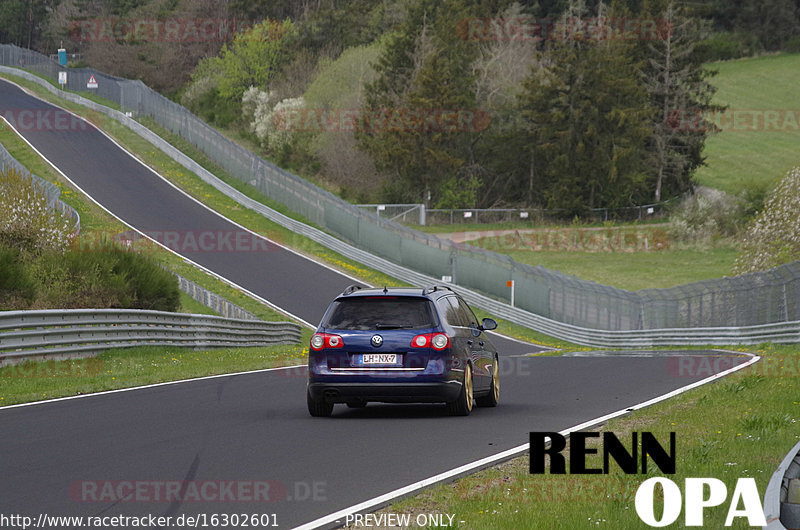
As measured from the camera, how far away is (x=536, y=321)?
4556 centimetres

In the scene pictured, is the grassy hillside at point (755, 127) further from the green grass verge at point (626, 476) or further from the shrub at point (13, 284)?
the green grass verge at point (626, 476)

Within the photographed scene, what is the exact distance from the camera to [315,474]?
9.37 m

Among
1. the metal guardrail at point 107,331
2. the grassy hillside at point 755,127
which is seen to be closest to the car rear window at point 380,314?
the metal guardrail at point 107,331

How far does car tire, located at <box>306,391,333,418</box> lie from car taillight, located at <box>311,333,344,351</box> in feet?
1.90

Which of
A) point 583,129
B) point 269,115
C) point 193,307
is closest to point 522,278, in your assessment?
point 193,307

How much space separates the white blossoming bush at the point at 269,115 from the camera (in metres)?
93.6

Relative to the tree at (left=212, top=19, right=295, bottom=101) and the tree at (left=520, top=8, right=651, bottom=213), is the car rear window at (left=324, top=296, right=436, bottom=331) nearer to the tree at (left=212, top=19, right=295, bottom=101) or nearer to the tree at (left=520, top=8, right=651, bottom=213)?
the tree at (left=520, top=8, right=651, bottom=213)

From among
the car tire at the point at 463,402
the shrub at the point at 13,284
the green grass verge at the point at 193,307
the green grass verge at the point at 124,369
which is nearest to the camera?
the car tire at the point at 463,402

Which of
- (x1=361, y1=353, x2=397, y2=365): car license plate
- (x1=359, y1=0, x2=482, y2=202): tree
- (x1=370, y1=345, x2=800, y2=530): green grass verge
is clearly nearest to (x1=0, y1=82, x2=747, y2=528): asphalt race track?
(x1=370, y1=345, x2=800, y2=530): green grass verge

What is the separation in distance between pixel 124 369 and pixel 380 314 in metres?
9.70

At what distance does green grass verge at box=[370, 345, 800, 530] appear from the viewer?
24.1 feet

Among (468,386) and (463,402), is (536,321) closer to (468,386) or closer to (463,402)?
(468,386)

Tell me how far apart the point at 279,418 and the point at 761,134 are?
118m

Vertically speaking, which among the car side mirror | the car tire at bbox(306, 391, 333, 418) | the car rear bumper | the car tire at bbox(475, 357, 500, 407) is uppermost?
the car side mirror
